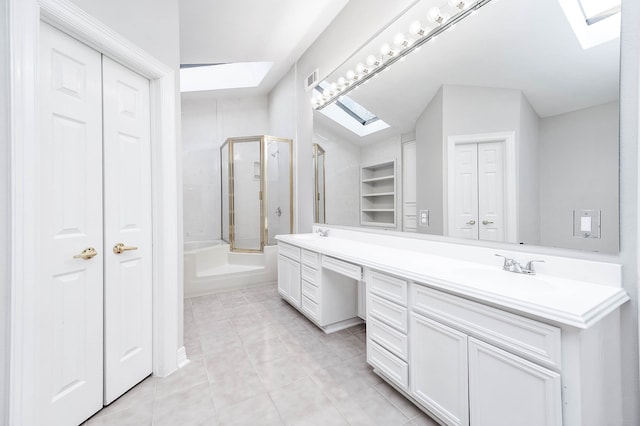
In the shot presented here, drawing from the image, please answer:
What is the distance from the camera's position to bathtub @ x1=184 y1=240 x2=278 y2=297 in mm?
3342

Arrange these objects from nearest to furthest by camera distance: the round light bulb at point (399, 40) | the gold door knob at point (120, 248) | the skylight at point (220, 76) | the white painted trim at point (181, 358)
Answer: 1. the gold door knob at point (120, 248)
2. the white painted trim at point (181, 358)
3. the round light bulb at point (399, 40)
4. the skylight at point (220, 76)

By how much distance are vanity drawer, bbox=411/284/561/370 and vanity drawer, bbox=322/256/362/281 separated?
1.72 feet

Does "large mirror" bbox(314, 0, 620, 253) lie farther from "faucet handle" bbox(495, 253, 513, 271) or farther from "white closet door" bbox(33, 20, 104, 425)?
"white closet door" bbox(33, 20, 104, 425)

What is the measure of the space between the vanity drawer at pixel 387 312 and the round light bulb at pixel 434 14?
1.86 meters

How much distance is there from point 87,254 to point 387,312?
1.67 m

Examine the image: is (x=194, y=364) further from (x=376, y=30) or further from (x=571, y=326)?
(x=376, y=30)

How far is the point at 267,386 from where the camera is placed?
1666mm

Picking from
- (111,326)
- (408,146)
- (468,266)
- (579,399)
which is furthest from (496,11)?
(111,326)

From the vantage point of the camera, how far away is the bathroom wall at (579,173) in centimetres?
115

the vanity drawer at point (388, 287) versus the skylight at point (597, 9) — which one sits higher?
the skylight at point (597, 9)

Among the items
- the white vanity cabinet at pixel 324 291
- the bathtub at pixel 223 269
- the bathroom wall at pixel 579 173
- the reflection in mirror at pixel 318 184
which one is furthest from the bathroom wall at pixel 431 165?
the bathtub at pixel 223 269

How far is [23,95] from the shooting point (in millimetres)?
1091

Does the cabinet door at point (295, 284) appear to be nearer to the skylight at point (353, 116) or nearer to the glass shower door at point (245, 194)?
the skylight at point (353, 116)

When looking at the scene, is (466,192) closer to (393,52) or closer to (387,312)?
(387,312)
